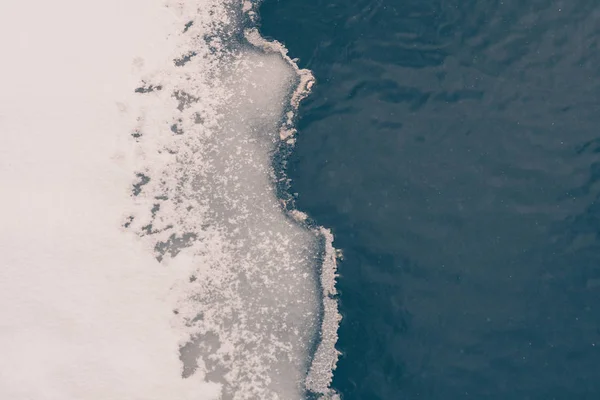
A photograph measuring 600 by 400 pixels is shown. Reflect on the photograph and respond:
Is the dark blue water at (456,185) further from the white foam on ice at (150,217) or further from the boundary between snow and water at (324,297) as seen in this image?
the white foam on ice at (150,217)

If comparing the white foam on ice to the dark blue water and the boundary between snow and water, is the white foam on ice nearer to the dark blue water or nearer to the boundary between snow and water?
the boundary between snow and water

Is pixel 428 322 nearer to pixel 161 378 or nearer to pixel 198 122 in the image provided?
pixel 161 378

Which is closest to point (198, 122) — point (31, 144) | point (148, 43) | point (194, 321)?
point (148, 43)

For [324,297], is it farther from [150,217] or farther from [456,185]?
[150,217]

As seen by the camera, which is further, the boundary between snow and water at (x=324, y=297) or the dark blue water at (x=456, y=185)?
the boundary between snow and water at (x=324, y=297)

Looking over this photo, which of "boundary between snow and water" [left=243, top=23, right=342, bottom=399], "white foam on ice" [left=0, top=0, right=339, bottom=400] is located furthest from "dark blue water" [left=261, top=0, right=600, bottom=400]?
"white foam on ice" [left=0, top=0, right=339, bottom=400]

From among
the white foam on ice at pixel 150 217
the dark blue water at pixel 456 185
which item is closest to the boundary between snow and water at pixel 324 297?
the white foam on ice at pixel 150 217
